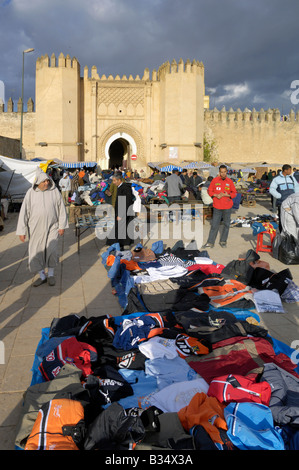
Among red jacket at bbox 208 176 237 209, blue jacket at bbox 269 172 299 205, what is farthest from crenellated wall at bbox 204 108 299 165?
red jacket at bbox 208 176 237 209

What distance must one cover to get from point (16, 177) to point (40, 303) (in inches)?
439

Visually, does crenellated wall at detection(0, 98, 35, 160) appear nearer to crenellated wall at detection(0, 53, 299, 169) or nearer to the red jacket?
crenellated wall at detection(0, 53, 299, 169)

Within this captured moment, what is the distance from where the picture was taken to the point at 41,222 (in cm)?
500

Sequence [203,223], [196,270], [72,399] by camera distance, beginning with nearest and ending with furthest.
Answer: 1. [72,399]
2. [196,270]
3. [203,223]

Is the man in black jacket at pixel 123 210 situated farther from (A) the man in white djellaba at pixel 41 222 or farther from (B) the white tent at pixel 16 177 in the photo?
(B) the white tent at pixel 16 177

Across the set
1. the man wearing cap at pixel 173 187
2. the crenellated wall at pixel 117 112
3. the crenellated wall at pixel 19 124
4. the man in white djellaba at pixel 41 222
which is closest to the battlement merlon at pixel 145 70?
the crenellated wall at pixel 117 112

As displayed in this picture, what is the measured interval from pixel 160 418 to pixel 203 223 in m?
8.85

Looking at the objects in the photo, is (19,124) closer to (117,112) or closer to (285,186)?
(117,112)

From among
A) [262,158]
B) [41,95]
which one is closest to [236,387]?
[41,95]

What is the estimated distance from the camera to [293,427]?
201cm

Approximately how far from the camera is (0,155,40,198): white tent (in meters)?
14.2

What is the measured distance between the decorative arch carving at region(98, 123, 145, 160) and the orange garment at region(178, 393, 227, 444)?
2392cm

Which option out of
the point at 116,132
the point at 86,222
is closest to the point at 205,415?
the point at 86,222
